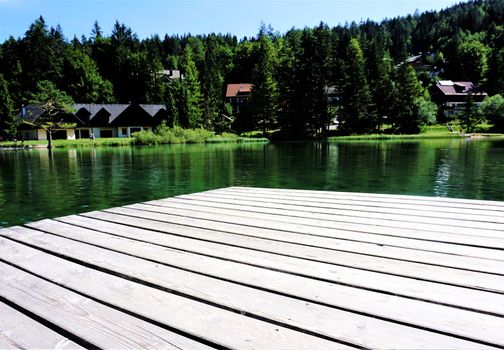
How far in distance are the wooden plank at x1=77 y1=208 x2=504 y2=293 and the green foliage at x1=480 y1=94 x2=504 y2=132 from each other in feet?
225

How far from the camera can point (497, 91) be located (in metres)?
74.1

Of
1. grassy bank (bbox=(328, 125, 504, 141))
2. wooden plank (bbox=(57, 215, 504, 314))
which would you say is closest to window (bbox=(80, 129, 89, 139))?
grassy bank (bbox=(328, 125, 504, 141))

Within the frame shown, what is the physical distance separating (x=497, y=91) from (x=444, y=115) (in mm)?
11461

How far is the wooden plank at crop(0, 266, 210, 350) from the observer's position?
5.28ft

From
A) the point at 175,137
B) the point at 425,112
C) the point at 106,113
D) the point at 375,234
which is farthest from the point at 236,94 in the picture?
the point at 375,234

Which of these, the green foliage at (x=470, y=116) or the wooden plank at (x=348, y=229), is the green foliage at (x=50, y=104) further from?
the green foliage at (x=470, y=116)

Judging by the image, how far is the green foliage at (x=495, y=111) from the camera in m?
59.7

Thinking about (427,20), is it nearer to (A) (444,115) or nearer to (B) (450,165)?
(A) (444,115)

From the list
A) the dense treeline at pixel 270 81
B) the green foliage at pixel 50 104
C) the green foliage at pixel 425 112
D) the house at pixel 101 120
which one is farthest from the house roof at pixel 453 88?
the green foliage at pixel 50 104

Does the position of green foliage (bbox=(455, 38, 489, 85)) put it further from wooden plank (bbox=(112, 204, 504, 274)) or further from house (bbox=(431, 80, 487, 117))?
wooden plank (bbox=(112, 204, 504, 274))

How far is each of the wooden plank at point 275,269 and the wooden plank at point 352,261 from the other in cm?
4

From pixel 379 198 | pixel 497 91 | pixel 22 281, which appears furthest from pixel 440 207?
pixel 497 91

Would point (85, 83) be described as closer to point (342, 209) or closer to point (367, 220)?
point (342, 209)

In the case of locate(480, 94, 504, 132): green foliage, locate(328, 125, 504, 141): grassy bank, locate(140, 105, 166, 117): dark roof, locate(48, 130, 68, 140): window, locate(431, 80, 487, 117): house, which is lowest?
locate(328, 125, 504, 141): grassy bank
